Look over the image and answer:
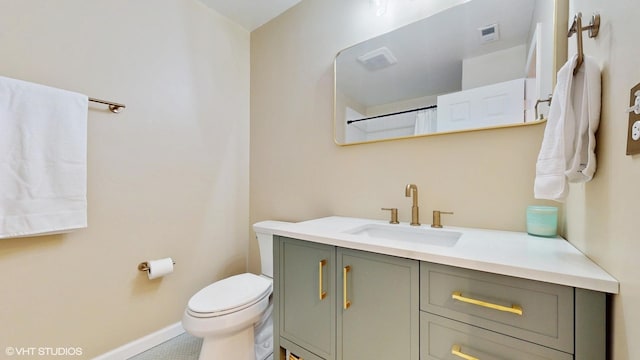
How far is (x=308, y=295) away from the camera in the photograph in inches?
44.0

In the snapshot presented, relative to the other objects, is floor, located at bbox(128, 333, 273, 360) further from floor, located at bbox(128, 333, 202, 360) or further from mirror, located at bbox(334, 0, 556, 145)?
mirror, located at bbox(334, 0, 556, 145)

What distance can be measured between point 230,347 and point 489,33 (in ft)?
6.82

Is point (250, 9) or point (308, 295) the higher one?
point (250, 9)

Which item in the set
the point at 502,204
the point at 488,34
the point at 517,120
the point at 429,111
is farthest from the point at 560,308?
the point at 488,34

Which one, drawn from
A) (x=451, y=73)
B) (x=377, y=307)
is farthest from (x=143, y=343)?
(x=451, y=73)

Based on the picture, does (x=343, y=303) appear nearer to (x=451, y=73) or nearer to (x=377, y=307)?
(x=377, y=307)

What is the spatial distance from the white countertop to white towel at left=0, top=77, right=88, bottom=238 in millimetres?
1104

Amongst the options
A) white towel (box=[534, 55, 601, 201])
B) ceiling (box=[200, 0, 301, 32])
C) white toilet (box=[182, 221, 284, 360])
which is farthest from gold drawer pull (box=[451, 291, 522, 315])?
ceiling (box=[200, 0, 301, 32])

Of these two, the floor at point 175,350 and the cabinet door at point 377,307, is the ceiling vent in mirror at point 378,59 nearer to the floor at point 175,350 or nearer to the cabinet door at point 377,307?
the cabinet door at point 377,307

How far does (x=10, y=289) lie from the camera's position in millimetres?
1171

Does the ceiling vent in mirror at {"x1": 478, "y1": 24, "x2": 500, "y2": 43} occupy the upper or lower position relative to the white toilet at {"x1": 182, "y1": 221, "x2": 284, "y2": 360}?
upper

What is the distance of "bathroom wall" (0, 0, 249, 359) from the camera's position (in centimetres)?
124

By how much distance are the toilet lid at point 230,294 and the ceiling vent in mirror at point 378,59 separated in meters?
1.51

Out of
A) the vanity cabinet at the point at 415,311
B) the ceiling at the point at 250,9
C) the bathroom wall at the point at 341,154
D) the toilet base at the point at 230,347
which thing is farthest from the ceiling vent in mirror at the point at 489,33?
the toilet base at the point at 230,347
